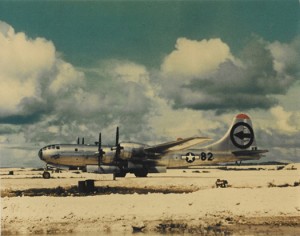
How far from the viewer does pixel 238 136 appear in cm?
5738

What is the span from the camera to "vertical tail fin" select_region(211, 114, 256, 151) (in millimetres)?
55453

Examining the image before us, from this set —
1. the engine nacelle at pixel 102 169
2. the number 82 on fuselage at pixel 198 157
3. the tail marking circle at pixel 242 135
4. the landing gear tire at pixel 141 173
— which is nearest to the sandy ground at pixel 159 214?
the engine nacelle at pixel 102 169

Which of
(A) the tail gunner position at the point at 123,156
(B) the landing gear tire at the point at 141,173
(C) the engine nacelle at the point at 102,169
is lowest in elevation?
(B) the landing gear tire at the point at 141,173

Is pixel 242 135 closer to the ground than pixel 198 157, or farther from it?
farther from it

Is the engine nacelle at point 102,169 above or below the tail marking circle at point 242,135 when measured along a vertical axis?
below

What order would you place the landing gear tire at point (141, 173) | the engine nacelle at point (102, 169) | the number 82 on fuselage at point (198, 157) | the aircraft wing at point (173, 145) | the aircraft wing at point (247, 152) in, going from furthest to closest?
the aircraft wing at point (247, 152) < the number 82 on fuselage at point (198, 157) < the landing gear tire at point (141, 173) < the engine nacelle at point (102, 169) < the aircraft wing at point (173, 145)

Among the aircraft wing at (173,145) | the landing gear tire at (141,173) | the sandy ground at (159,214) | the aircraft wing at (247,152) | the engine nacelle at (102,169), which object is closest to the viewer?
the sandy ground at (159,214)

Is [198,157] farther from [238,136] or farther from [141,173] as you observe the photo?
[141,173]

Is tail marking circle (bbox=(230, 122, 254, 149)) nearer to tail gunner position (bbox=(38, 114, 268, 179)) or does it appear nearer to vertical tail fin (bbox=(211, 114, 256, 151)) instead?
vertical tail fin (bbox=(211, 114, 256, 151))

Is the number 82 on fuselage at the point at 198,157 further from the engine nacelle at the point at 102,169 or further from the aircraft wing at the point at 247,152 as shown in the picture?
the engine nacelle at the point at 102,169

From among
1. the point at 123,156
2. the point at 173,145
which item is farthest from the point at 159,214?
the point at 173,145

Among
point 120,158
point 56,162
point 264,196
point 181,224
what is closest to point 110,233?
point 181,224

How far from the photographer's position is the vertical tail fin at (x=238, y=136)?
182ft

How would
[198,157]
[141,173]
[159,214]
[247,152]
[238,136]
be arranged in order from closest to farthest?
1. [159,214]
2. [141,173]
3. [198,157]
4. [247,152]
5. [238,136]
